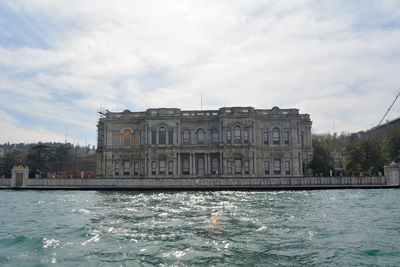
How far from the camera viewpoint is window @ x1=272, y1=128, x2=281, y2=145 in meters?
52.2

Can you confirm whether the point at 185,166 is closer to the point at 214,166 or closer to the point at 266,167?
the point at 214,166

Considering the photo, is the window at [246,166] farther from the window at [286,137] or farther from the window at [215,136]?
the window at [286,137]

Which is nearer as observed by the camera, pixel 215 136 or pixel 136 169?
pixel 215 136

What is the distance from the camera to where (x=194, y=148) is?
52156 mm

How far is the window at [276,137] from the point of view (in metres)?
52.2

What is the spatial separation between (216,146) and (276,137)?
759 cm

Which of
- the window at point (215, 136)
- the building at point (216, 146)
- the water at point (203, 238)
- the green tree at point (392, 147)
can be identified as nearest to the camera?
the water at point (203, 238)

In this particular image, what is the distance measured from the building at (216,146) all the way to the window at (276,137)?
4.8 inches

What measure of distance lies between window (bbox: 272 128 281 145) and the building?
12 cm

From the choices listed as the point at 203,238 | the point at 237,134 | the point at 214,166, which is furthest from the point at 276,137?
the point at 203,238

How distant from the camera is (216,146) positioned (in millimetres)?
52031

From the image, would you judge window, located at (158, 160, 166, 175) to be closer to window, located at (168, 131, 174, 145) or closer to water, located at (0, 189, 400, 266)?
window, located at (168, 131, 174, 145)

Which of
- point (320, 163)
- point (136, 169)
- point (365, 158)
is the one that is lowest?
point (136, 169)

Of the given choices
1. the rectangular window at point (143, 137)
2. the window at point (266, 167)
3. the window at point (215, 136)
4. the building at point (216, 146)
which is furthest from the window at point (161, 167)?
the window at point (266, 167)
